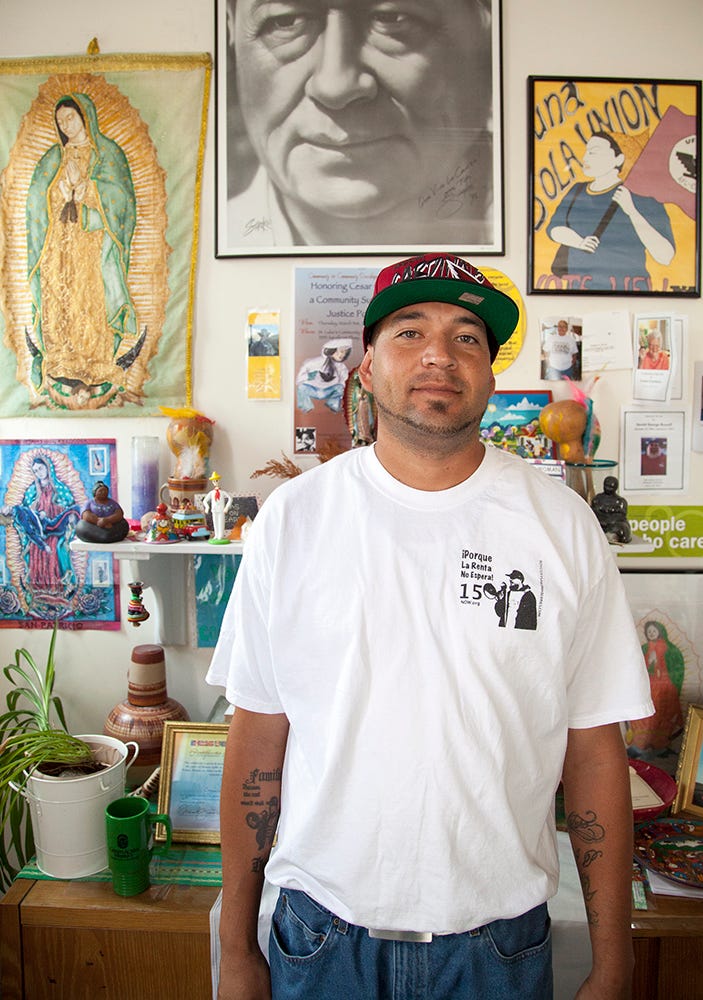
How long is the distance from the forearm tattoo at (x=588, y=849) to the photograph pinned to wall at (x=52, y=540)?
1.34 metres

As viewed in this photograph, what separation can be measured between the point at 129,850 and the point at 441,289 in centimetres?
123

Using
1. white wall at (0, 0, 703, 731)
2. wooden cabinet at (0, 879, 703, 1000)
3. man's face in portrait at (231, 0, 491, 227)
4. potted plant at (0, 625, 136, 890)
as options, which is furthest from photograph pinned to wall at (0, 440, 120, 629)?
man's face in portrait at (231, 0, 491, 227)

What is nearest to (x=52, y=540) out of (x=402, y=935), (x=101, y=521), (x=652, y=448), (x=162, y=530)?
(x=101, y=521)

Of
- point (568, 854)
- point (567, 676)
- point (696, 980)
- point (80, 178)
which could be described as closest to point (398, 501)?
point (567, 676)

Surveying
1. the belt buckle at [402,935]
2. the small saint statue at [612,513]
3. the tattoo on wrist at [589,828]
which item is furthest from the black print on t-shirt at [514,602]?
the small saint statue at [612,513]

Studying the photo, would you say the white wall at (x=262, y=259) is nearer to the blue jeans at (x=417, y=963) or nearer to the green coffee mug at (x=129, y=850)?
→ the green coffee mug at (x=129, y=850)

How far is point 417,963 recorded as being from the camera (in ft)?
3.02

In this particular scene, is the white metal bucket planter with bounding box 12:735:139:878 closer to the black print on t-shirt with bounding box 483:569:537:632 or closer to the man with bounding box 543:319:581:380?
the black print on t-shirt with bounding box 483:569:537:632

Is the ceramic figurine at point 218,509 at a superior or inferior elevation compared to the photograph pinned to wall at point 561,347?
inferior

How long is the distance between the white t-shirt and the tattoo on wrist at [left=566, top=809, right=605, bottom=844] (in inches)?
2.2

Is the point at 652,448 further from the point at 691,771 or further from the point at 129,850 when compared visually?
the point at 129,850

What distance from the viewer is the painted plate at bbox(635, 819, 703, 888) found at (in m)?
1.40

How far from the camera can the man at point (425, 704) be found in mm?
909

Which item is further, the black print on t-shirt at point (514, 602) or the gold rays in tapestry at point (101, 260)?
the gold rays in tapestry at point (101, 260)
